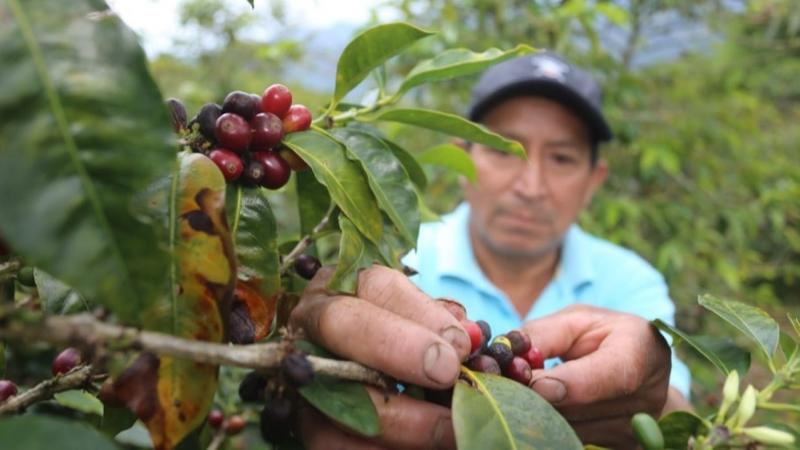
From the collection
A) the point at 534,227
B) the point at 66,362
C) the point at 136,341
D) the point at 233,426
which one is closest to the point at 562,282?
the point at 534,227

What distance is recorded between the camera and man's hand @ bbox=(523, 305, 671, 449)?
3.85 ft

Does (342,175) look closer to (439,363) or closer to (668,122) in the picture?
(439,363)

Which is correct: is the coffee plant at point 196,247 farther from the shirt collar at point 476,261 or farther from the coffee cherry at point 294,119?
the shirt collar at point 476,261

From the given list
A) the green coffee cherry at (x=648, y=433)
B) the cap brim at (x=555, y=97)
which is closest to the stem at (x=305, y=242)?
the green coffee cherry at (x=648, y=433)

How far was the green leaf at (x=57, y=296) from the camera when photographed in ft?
3.28

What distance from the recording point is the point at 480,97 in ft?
13.0

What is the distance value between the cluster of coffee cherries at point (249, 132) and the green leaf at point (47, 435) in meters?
0.46

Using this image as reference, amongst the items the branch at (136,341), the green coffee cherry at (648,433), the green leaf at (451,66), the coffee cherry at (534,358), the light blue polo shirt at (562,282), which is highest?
the green leaf at (451,66)

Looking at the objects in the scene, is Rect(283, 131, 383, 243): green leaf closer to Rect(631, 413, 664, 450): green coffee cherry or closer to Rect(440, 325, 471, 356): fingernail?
Rect(440, 325, 471, 356): fingernail

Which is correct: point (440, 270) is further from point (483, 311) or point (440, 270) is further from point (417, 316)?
point (417, 316)

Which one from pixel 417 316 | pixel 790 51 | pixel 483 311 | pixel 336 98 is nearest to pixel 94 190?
pixel 417 316

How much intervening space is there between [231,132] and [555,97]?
2976mm

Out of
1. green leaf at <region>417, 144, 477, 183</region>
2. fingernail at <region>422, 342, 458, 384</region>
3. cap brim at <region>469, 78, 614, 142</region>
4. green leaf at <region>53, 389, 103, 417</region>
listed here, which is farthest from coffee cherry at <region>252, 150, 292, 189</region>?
cap brim at <region>469, 78, 614, 142</region>

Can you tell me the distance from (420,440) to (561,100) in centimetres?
305
